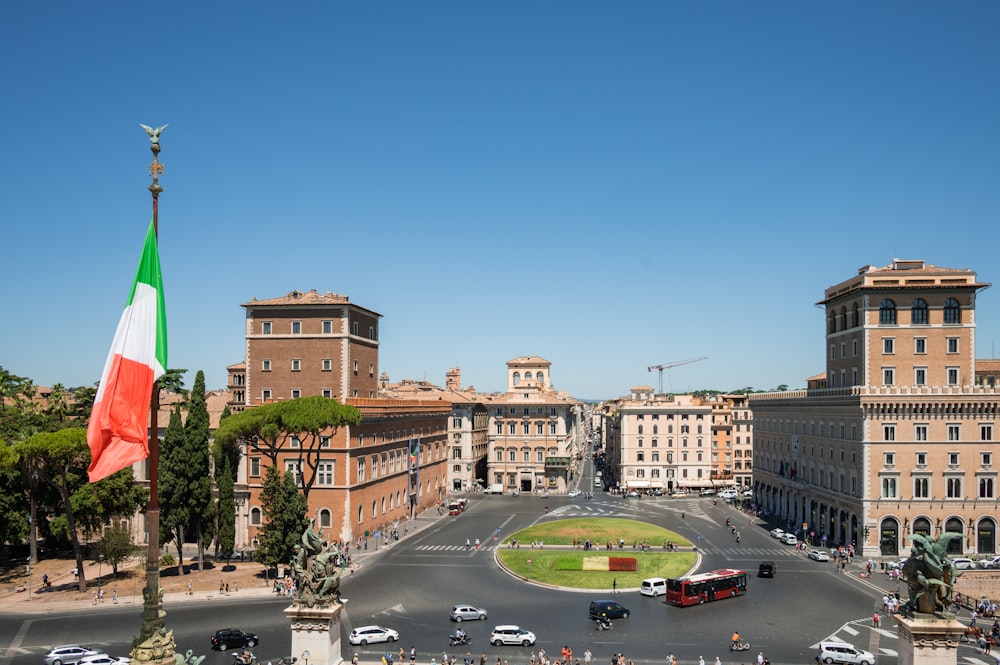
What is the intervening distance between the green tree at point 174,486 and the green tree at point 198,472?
0.46 meters

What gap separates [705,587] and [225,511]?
37.8 m

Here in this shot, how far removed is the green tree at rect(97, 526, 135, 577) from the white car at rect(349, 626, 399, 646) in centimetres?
2391

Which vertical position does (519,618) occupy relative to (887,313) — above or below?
below

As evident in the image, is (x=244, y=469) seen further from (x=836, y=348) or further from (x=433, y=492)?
(x=836, y=348)

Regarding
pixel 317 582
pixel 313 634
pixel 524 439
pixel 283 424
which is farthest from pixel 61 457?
pixel 524 439

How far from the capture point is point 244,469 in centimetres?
7162

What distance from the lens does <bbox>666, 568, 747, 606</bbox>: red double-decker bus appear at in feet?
171

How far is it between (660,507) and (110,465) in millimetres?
92352

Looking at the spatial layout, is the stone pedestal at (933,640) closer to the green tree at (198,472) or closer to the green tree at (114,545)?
the green tree at (198,472)

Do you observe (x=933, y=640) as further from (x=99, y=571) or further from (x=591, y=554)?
(x=99, y=571)

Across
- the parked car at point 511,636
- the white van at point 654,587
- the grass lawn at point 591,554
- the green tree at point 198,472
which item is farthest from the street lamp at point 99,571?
the white van at point 654,587

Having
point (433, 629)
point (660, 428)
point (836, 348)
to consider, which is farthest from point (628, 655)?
point (660, 428)

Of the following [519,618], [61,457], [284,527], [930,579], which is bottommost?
[519,618]

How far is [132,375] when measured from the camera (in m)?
16.4
